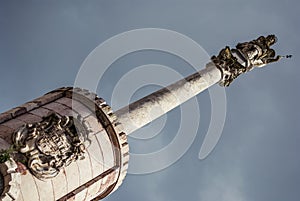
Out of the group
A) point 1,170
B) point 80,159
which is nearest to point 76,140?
point 80,159

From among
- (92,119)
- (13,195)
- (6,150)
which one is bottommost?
(13,195)

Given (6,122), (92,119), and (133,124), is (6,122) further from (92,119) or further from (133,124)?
(133,124)

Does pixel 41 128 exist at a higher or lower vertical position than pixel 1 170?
higher

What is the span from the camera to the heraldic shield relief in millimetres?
15215

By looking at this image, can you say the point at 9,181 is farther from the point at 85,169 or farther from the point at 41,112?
the point at 41,112

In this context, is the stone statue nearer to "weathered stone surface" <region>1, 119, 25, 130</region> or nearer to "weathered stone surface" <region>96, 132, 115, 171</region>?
"weathered stone surface" <region>96, 132, 115, 171</region>

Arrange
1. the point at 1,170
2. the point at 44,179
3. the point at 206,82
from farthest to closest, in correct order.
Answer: the point at 206,82
the point at 44,179
the point at 1,170

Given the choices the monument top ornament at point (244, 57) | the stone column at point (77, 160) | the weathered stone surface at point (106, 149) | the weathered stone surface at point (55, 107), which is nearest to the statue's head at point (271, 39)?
the monument top ornament at point (244, 57)

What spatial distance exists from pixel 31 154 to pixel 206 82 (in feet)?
40.1

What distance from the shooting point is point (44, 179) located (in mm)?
15461

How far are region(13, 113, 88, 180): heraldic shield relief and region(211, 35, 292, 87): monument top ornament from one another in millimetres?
12283

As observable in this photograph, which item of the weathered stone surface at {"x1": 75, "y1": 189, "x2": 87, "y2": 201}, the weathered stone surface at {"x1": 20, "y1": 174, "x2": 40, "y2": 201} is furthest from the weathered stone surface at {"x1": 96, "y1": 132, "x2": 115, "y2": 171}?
the weathered stone surface at {"x1": 20, "y1": 174, "x2": 40, "y2": 201}

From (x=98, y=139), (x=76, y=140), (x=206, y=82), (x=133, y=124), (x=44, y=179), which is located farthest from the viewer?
(x=206, y=82)

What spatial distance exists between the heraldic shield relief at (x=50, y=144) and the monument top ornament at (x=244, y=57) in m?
12.3
